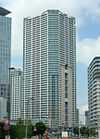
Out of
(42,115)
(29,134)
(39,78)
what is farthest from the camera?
(39,78)

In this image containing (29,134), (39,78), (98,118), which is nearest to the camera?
(29,134)

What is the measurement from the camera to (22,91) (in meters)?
198

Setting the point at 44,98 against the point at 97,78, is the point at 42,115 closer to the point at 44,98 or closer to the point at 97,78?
the point at 44,98

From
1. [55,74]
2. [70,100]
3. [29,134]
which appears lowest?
[29,134]

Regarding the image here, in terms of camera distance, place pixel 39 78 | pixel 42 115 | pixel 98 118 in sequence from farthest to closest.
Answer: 1. pixel 39 78
2. pixel 42 115
3. pixel 98 118

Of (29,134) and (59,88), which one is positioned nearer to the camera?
(29,134)

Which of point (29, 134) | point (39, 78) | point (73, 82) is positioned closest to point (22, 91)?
point (39, 78)

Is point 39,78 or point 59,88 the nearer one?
point 59,88

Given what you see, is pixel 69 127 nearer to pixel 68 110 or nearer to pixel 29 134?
pixel 68 110

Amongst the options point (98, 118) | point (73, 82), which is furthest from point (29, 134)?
point (73, 82)

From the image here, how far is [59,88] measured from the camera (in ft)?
575

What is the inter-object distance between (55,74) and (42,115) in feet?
62.5

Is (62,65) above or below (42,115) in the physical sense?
above

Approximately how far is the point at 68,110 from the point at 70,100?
13.7ft
